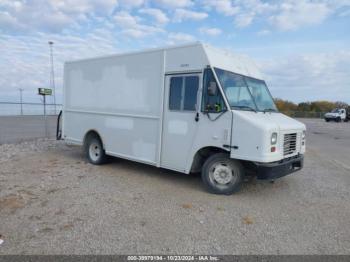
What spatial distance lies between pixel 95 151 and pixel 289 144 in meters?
5.12

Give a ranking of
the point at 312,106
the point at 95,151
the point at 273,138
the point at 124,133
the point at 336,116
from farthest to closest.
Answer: the point at 312,106, the point at 336,116, the point at 95,151, the point at 124,133, the point at 273,138

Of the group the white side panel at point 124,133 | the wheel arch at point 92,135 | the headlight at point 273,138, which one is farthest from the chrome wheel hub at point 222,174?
the wheel arch at point 92,135

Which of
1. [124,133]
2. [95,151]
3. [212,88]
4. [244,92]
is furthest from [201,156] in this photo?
[95,151]

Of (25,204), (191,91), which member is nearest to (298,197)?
(191,91)

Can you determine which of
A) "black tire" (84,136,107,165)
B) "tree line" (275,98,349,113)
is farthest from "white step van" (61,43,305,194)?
"tree line" (275,98,349,113)

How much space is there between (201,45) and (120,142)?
3.16 metres

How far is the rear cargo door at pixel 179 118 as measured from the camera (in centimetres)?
577

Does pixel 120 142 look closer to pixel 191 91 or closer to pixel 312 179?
pixel 191 91

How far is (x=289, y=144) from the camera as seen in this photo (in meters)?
5.62

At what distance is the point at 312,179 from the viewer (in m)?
7.05

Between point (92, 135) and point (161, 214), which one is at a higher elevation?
point (92, 135)

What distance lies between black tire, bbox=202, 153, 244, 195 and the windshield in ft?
3.41

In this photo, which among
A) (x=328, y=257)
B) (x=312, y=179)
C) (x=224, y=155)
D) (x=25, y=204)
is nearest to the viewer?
(x=328, y=257)

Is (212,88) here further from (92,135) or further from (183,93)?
(92,135)
